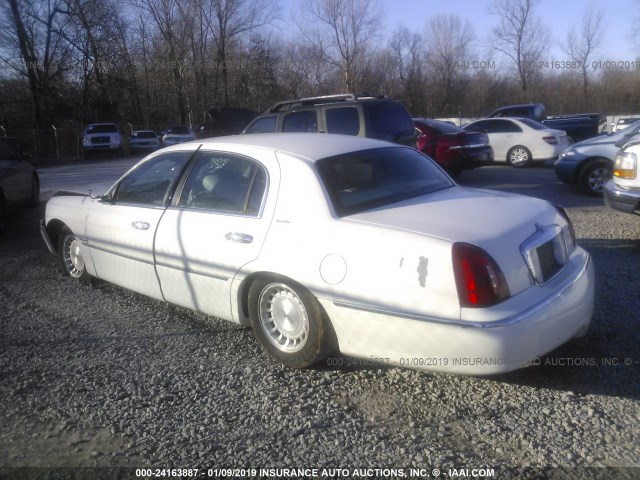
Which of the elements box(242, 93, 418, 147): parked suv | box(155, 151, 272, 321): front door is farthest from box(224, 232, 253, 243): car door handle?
box(242, 93, 418, 147): parked suv

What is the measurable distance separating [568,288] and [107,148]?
90.1 ft

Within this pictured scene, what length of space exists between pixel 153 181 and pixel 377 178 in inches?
77.3

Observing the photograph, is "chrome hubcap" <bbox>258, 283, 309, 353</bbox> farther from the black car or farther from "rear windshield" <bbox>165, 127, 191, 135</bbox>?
"rear windshield" <bbox>165, 127, 191, 135</bbox>

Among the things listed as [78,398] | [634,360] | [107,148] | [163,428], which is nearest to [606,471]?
[634,360]

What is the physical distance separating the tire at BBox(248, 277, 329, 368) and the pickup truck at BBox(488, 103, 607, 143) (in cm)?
1720

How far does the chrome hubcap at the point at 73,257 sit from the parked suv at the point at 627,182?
18.9 ft

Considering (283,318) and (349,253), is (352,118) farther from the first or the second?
(349,253)

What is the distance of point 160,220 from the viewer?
446 centimetres

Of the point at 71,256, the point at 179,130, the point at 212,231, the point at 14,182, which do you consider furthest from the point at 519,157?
the point at 179,130

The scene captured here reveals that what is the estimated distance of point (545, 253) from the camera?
340 cm

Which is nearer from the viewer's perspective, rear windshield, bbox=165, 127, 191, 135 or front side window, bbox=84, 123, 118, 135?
front side window, bbox=84, 123, 118, 135

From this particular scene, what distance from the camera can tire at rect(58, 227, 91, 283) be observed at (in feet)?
18.6

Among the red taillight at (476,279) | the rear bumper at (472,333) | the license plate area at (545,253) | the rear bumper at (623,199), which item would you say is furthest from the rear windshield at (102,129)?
the red taillight at (476,279)

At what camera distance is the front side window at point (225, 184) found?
3975 mm
